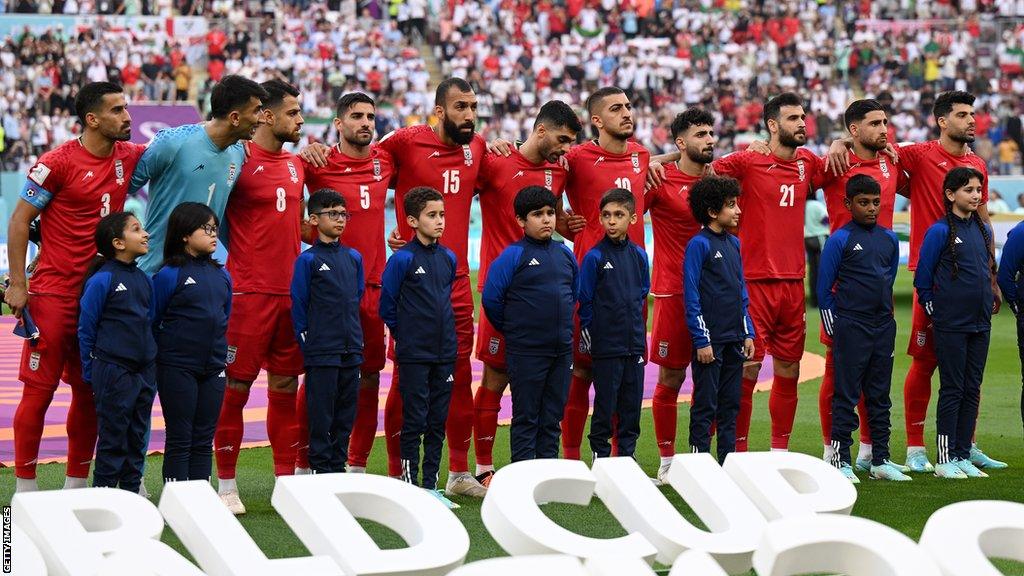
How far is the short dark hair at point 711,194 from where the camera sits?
345 inches

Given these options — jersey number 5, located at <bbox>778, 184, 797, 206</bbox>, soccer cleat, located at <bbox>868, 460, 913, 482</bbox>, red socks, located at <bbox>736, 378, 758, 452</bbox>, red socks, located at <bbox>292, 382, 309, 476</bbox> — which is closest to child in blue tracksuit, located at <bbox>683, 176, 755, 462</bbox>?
red socks, located at <bbox>736, 378, 758, 452</bbox>

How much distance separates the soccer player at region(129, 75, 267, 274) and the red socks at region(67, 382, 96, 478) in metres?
0.78

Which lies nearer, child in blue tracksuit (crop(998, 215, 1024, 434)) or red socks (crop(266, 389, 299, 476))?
red socks (crop(266, 389, 299, 476))

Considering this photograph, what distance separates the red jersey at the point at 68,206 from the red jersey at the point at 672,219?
3.31 m

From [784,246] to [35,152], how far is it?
70.7 ft

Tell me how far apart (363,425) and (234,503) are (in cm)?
105

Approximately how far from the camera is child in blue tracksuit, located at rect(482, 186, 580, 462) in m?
8.35

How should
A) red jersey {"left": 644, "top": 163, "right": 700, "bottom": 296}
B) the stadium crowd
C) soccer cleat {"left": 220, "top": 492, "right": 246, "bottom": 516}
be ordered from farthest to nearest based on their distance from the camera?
1. the stadium crowd
2. red jersey {"left": 644, "top": 163, "right": 700, "bottom": 296}
3. soccer cleat {"left": 220, "top": 492, "right": 246, "bottom": 516}

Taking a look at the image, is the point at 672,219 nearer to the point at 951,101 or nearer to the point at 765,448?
the point at 765,448

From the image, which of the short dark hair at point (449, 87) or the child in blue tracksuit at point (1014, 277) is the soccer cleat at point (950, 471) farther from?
the short dark hair at point (449, 87)

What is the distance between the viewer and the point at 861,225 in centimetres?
922

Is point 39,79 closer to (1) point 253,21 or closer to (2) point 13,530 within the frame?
(1) point 253,21

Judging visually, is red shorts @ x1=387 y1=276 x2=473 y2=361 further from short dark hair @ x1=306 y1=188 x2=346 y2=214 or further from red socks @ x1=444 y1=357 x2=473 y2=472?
short dark hair @ x1=306 y1=188 x2=346 y2=214

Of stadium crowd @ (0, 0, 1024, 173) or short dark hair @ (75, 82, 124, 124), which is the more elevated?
short dark hair @ (75, 82, 124, 124)
